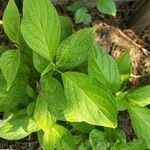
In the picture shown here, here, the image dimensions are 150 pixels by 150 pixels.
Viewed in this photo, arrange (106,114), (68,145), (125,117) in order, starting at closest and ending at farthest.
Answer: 1. (106,114)
2. (68,145)
3. (125,117)

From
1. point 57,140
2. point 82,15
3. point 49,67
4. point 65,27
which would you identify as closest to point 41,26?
point 49,67

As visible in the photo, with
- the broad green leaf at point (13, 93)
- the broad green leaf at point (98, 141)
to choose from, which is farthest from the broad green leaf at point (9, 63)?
the broad green leaf at point (98, 141)

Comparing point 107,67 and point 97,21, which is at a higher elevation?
point 107,67

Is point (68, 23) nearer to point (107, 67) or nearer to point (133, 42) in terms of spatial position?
point (107, 67)

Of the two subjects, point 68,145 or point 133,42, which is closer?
point 68,145

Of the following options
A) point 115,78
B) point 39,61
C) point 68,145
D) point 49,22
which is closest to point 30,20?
point 49,22

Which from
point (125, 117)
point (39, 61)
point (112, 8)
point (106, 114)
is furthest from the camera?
point (125, 117)

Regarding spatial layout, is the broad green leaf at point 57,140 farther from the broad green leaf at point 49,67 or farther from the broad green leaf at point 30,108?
the broad green leaf at point 49,67
